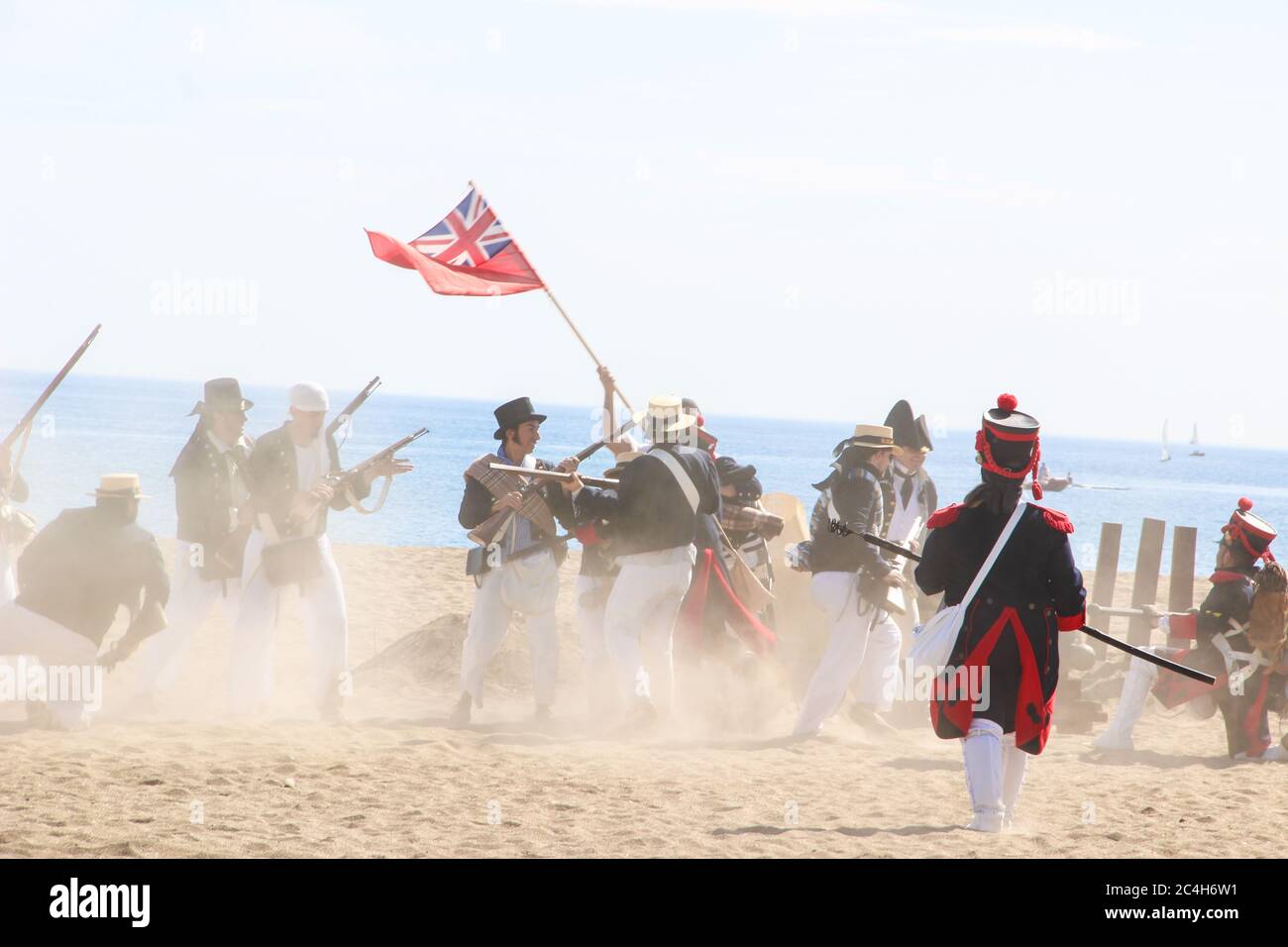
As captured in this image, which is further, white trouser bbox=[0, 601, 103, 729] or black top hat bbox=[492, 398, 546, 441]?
black top hat bbox=[492, 398, 546, 441]

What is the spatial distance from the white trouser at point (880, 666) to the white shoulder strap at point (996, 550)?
2.91 meters

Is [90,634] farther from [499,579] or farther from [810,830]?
[810,830]

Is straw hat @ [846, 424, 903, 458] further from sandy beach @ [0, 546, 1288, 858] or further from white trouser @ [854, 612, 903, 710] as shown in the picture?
sandy beach @ [0, 546, 1288, 858]

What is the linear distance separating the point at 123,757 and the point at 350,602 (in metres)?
7.68

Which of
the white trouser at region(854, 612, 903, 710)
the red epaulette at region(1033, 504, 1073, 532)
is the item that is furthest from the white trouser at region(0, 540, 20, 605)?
the red epaulette at region(1033, 504, 1073, 532)

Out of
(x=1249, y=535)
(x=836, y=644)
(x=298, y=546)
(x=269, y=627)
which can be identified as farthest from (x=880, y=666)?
(x=269, y=627)

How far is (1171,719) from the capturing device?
439 inches

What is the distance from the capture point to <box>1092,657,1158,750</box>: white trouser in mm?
9586

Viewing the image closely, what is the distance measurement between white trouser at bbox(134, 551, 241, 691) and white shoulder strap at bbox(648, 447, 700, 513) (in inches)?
108

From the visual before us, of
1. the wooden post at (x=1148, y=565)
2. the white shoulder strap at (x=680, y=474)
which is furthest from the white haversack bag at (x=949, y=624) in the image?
the wooden post at (x=1148, y=565)

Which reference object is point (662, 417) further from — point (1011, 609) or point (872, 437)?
point (1011, 609)

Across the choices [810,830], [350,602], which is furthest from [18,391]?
[810,830]
